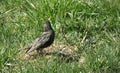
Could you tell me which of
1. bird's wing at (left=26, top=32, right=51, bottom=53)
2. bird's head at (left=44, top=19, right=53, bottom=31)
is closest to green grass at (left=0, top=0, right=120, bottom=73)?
bird's wing at (left=26, top=32, right=51, bottom=53)

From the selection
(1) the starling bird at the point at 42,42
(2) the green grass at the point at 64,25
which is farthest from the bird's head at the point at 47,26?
(2) the green grass at the point at 64,25

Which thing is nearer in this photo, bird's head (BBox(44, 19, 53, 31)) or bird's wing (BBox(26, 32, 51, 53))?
bird's wing (BBox(26, 32, 51, 53))

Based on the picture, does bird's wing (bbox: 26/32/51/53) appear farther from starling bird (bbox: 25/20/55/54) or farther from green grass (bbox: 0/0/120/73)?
green grass (bbox: 0/0/120/73)

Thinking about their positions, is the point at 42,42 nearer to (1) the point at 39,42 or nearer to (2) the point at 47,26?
(1) the point at 39,42

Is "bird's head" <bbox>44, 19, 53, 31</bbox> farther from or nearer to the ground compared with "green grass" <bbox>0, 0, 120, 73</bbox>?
farther from the ground

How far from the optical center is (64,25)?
7566mm

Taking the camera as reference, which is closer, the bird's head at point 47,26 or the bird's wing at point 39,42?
the bird's wing at point 39,42

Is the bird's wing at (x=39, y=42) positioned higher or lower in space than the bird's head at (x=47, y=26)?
lower

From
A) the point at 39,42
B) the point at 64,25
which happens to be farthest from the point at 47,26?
the point at 64,25

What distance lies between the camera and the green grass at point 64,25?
6.69 m

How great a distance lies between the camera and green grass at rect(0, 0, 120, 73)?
22.0 feet

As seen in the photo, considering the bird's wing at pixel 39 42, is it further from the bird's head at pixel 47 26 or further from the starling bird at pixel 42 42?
the bird's head at pixel 47 26

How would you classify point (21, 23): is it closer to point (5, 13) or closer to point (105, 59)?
point (5, 13)

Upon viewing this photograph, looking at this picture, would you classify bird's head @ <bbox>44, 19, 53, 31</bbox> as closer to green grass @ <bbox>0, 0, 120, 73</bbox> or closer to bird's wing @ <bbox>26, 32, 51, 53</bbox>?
bird's wing @ <bbox>26, 32, 51, 53</bbox>
